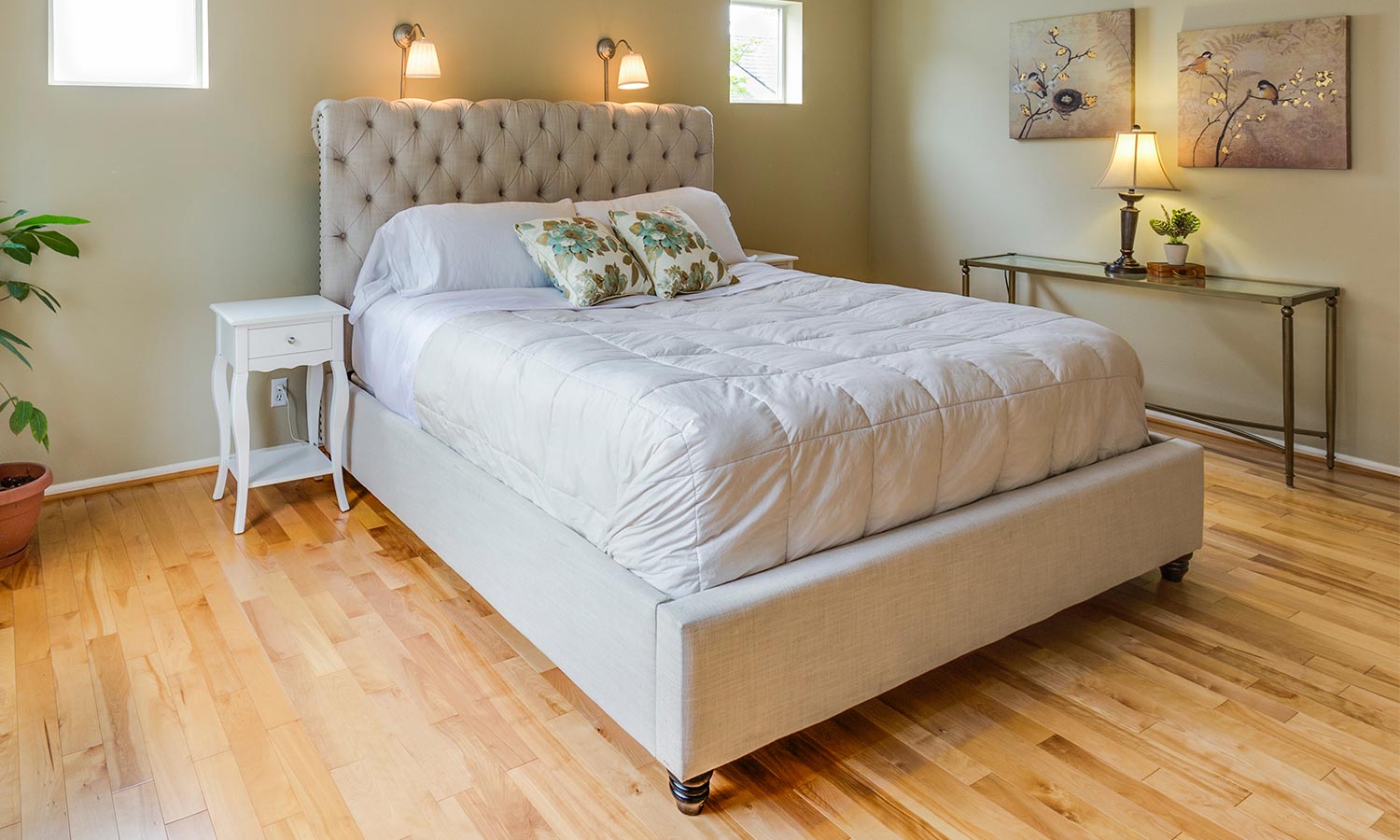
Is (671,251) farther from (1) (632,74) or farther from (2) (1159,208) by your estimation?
(2) (1159,208)

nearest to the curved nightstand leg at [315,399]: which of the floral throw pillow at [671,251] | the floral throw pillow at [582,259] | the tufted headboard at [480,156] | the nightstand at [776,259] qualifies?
the tufted headboard at [480,156]

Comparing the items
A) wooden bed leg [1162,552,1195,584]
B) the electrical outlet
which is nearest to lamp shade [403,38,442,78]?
the electrical outlet

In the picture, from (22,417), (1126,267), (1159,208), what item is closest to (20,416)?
(22,417)

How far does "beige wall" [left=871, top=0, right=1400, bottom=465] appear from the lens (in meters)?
3.41

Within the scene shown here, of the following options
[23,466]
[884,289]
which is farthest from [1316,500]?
[23,466]

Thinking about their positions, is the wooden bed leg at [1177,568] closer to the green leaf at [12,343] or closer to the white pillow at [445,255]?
the white pillow at [445,255]

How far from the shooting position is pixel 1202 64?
3699 millimetres

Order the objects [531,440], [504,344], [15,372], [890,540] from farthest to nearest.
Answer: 1. [15,372]
2. [504,344]
3. [531,440]
4. [890,540]

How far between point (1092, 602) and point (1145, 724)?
0.59m

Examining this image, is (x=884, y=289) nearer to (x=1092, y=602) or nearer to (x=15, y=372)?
(x=1092, y=602)

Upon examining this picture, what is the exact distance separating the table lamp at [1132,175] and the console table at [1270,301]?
10 centimetres

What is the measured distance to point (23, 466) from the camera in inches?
116

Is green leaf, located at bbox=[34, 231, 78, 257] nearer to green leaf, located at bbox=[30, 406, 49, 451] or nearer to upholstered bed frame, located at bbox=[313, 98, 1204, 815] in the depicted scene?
green leaf, located at bbox=[30, 406, 49, 451]

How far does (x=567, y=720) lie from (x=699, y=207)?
222 cm
